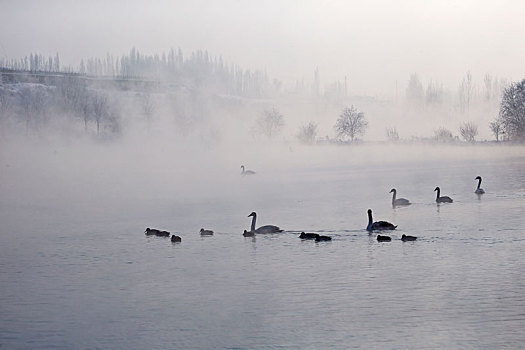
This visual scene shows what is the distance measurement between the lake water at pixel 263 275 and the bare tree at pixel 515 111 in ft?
168

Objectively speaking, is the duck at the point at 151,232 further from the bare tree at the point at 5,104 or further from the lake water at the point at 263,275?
the bare tree at the point at 5,104

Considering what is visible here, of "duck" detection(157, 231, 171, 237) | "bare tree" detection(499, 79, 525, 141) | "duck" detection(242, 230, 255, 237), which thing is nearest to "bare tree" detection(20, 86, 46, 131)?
"bare tree" detection(499, 79, 525, 141)

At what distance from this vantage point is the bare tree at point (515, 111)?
3297 inches

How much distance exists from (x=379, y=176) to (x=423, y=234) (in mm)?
28021

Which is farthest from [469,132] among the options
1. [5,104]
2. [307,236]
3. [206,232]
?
[307,236]

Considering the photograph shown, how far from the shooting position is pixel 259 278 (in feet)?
53.5

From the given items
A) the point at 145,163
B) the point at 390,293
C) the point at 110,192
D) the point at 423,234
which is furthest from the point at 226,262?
the point at 145,163

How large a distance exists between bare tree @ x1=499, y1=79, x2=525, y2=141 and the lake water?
51.3 metres

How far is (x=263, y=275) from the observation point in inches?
654

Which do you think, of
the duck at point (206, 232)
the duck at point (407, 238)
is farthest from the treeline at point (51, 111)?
the duck at point (407, 238)

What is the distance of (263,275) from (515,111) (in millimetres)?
74721

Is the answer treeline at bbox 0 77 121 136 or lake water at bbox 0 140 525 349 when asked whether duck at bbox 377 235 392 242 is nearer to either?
lake water at bbox 0 140 525 349

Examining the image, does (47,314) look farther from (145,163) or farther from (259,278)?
(145,163)

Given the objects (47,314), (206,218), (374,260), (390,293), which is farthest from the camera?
(206,218)
